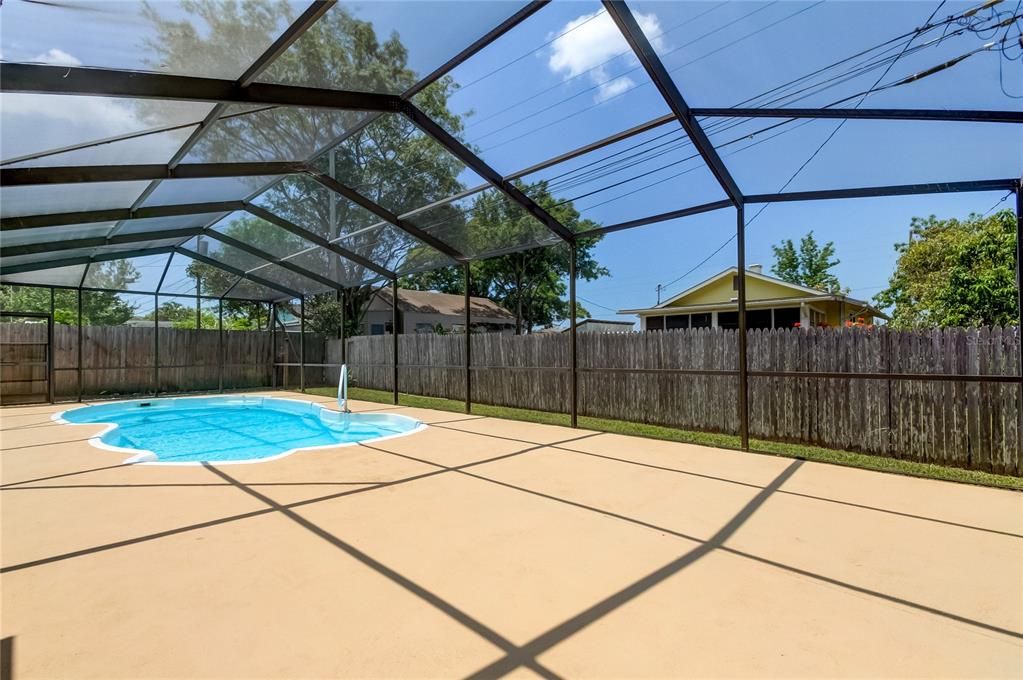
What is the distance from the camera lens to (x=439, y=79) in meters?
4.70

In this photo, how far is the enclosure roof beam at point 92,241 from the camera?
8.00m

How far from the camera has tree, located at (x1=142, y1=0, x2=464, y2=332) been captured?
A: 3.32 m

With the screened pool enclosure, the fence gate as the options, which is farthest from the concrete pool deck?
the fence gate

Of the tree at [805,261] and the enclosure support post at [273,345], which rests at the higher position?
the tree at [805,261]

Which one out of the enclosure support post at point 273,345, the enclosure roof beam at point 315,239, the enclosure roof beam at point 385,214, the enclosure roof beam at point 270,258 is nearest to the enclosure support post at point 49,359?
the enclosure roof beam at point 270,258

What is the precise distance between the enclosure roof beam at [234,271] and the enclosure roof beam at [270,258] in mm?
1535

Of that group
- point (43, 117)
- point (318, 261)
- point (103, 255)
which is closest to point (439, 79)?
point (43, 117)

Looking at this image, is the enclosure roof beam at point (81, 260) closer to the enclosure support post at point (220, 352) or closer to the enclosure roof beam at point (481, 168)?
the enclosure support post at point (220, 352)

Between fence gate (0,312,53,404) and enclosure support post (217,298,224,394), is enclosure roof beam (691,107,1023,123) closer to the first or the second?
enclosure support post (217,298,224,394)

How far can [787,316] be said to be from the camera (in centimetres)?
1339

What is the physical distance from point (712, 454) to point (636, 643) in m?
3.89

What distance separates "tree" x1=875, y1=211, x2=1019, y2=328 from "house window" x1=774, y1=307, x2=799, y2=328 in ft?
9.38

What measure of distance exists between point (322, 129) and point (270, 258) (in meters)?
5.87

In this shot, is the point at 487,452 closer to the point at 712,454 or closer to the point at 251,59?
the point at 712,454
